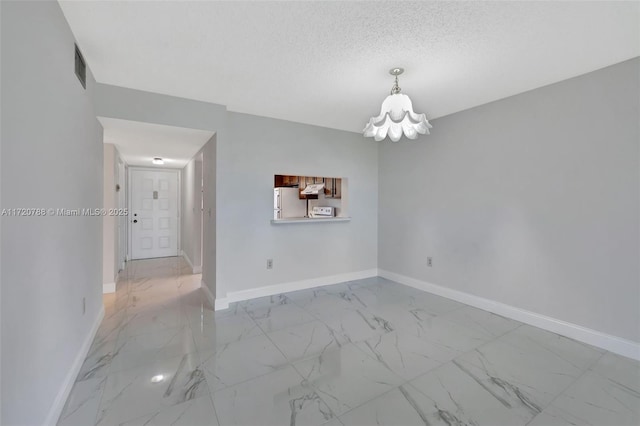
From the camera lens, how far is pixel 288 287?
393cm

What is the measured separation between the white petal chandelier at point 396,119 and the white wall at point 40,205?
7.02ft

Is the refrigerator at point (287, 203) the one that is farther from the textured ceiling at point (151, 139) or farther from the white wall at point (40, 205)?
the white wall at point (40, 205)

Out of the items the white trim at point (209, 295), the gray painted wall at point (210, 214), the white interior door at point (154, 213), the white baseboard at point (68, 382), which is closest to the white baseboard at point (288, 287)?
the white trim at point (209, 295)

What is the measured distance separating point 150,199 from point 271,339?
5226mm

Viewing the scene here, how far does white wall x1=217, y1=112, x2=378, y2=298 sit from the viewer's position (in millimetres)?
3480

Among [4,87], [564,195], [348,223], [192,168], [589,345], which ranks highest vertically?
[192,168]

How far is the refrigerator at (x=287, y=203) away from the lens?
21.6ft

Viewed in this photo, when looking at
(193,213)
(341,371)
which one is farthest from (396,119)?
(193,213)

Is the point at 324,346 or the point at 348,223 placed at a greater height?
the point at 348,223

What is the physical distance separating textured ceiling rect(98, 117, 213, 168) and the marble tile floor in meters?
2.07

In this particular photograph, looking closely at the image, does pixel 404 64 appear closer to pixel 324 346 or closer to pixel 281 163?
pixel 281 163

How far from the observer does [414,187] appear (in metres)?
4.09

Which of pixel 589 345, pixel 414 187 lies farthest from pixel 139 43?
pixel 589 345

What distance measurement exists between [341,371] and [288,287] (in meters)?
1.96
